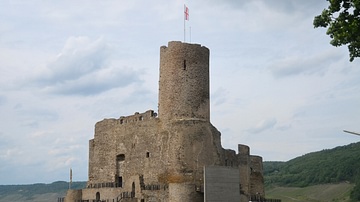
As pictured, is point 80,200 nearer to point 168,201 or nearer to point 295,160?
point 168,201

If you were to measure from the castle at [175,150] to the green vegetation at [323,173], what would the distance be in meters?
60.9

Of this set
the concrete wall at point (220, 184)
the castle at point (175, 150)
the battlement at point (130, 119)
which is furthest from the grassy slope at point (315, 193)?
the concrete wall at point (220, 184)

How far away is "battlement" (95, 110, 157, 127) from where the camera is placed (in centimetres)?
3859

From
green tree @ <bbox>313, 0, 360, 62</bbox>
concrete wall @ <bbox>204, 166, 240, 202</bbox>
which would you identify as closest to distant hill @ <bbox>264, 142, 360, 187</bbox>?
concrete wall @ <bbox>204, 166, 240, 202</bbox>

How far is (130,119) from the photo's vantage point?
40094mm

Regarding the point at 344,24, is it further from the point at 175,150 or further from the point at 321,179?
the point at 321,179

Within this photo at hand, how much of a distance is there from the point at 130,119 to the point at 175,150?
5873 mm

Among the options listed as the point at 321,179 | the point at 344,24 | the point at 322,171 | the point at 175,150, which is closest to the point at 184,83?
the point at 175,150

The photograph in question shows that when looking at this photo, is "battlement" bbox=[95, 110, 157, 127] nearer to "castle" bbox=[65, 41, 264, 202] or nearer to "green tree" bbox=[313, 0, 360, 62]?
"castle" bbox=[65, 41, 264, 202]

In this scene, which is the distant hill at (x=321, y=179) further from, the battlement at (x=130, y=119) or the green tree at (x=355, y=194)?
the battlement at (x=130, y=119)

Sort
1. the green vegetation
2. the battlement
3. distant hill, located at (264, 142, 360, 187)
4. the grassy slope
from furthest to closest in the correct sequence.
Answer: distant hill, located at (264, 142, 360, 187)
the green vegetation
the grassy slope
the battlement

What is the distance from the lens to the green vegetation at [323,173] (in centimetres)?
10862

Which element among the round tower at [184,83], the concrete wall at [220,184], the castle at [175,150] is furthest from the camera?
the round tower at [184,83]

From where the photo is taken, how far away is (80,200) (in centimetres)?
4019
